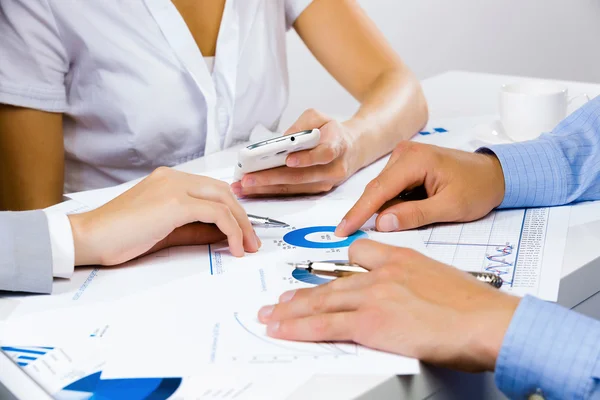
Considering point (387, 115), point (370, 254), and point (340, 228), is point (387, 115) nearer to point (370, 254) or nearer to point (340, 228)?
point (340, 228)

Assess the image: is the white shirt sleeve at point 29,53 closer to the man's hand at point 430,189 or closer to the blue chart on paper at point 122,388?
the man's hand at point 430,189

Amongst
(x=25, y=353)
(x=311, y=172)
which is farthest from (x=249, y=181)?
(x=25, y=353)

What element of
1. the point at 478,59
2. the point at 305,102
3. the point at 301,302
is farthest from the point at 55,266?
the point at 478,59

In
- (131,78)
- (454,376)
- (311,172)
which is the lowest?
(454,376)

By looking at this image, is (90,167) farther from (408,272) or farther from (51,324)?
(408,272)

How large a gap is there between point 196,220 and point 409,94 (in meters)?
0.63

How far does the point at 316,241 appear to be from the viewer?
2.99 ft

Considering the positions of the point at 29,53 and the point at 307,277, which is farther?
the point at 29,53

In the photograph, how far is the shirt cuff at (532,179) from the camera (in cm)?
99

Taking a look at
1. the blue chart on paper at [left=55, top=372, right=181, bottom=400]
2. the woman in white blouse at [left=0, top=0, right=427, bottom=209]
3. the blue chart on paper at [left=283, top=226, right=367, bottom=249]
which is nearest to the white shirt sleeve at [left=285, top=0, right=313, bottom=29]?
the woman in white blouse at [left=0, top=0, right=427, bottom=209]

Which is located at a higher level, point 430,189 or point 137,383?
point 430,189

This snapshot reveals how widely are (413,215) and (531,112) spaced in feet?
1.37

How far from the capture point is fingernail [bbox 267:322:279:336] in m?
0.69

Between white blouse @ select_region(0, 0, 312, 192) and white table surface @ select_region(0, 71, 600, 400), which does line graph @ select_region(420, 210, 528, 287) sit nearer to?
white table surface @ select_region(0, 71, 600, 400)
